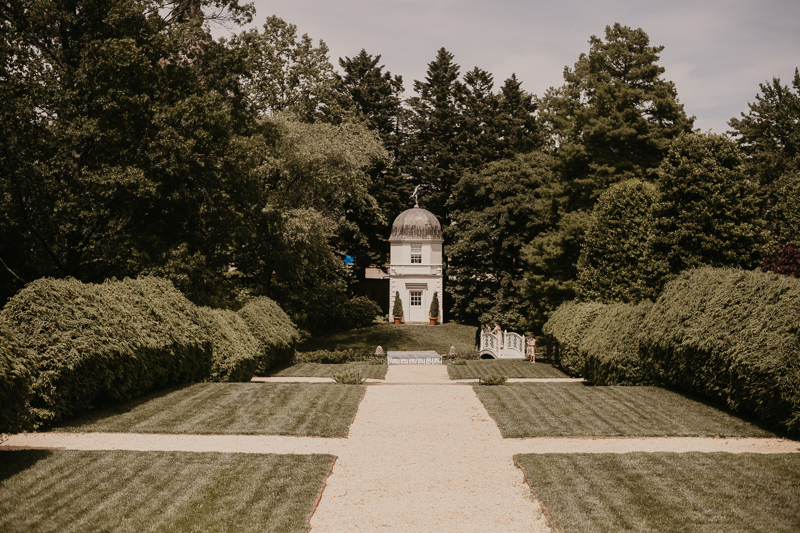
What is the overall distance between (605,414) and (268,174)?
21.9 m

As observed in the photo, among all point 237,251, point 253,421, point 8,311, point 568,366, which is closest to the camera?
point 8,311

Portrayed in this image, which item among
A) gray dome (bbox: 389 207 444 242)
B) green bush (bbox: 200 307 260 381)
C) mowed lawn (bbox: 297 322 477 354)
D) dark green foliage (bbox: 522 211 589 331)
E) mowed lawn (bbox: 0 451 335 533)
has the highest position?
gray dome (bbox: 389 207 444 242)

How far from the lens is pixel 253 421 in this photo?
12.2 m

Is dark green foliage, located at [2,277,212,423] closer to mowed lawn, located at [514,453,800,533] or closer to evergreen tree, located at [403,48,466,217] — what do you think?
mowed lawn, located at [514,453,800,533]

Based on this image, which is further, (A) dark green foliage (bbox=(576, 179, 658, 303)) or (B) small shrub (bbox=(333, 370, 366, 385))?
(A) dark green foliage (bbox=(576, 179, 658, 303))

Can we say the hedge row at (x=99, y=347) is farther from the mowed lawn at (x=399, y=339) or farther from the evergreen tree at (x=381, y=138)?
the evergreen tree at (x=381, y=138)

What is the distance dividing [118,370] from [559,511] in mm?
9228

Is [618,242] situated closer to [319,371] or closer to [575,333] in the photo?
[575,333]

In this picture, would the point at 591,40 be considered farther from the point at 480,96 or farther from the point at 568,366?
the point at 480,96

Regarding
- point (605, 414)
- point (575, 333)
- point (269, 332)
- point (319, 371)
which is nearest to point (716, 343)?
point (605, 414)

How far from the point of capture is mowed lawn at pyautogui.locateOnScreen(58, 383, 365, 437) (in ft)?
37.5

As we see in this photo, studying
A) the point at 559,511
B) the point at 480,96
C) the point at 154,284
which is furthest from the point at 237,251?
the point at 480,96

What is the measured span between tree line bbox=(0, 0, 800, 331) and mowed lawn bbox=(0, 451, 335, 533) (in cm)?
1173

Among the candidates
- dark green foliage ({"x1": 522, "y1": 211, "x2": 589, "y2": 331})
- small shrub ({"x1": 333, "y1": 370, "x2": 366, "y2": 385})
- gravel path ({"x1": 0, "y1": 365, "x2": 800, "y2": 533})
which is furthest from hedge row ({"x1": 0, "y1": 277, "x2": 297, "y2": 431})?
dark green foliage ({"x1": 522, "y1": 211, "x2": 589, "y2": 331})
